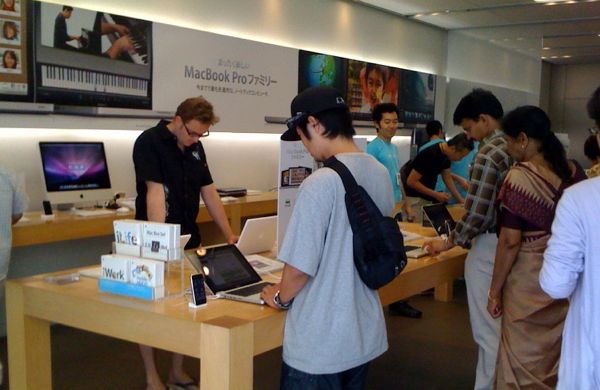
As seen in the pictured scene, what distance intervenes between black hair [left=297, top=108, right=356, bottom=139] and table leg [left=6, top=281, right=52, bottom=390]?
1.29m

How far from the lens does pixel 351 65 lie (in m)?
7.25

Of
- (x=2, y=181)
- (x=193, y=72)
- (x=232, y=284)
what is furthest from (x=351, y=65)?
(x=232, y=284)

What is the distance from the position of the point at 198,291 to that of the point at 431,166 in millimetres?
3425

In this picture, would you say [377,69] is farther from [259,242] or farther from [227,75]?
[259,242]

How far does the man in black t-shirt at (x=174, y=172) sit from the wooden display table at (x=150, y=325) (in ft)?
2.04

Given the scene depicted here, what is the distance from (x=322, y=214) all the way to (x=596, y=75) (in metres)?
13.3

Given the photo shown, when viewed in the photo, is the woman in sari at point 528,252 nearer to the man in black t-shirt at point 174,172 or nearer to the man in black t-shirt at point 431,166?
the man in black t-shirt at point 174,172

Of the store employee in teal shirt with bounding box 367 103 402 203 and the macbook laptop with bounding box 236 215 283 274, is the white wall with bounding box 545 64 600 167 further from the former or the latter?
the macbook laptop with bounding box 236 215 283 274

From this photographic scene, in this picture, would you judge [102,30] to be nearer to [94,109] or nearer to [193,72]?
[94,109]

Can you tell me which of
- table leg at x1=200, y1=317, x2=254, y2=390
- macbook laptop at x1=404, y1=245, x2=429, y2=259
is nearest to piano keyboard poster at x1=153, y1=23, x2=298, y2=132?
macbook laptop at x1=404, y1=245, x2=429, y2=259

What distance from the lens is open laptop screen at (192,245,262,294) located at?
7.66ft

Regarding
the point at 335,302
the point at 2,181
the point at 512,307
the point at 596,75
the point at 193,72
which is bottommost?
the point at 512,307

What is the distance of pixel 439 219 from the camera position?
3.60 m

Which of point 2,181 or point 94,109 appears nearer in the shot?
point 2,181
